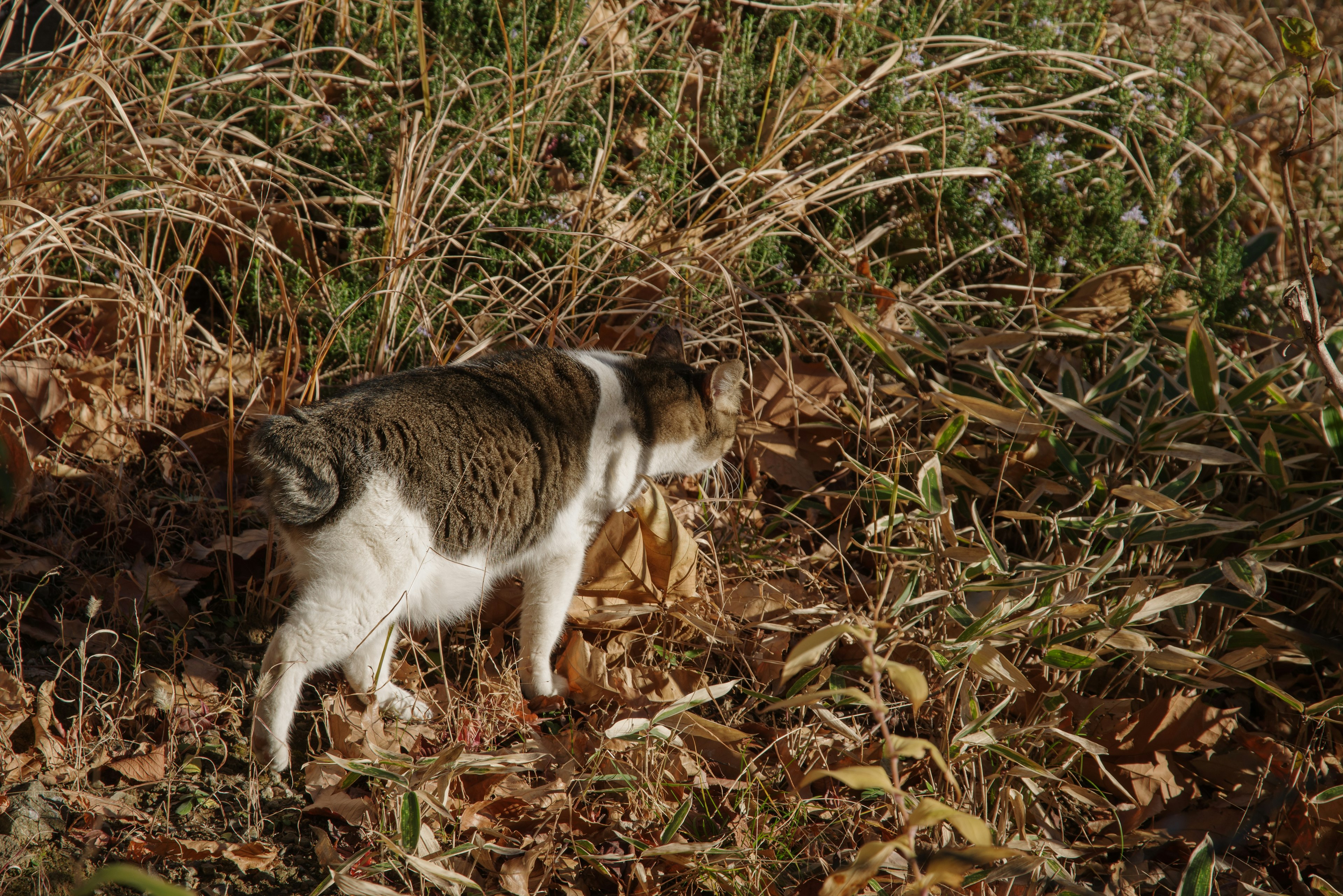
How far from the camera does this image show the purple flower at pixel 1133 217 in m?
3.41

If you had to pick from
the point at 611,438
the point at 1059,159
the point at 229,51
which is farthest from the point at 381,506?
the point at 1059,159

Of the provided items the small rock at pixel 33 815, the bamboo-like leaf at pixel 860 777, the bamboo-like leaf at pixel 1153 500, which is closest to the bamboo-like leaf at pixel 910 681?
the bamboo-like leaf at pixel 860 777

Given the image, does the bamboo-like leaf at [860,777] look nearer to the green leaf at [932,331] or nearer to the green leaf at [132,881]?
the green leaf at [132,881]

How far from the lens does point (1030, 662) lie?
2596mm

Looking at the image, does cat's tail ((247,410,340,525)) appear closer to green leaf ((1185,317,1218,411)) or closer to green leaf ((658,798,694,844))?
green leaf ((658,798,694,844))

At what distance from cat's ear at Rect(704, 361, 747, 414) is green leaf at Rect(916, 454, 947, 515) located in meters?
0.63

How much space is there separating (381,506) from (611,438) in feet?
2.43

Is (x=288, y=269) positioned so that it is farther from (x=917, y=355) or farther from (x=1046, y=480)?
(x=1046, y=480)

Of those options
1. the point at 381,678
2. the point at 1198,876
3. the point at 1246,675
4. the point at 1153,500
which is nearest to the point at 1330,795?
the point at 1246,675

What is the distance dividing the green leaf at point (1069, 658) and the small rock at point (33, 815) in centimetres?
235

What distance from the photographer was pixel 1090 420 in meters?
2.67

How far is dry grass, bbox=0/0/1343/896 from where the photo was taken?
7.22 ft

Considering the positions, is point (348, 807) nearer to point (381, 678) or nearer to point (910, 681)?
point (381, 678)

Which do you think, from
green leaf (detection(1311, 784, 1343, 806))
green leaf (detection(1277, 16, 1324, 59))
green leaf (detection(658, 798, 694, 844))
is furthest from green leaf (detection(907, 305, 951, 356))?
green leaf (detection(658, 798, 694, 844))
